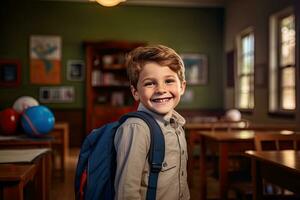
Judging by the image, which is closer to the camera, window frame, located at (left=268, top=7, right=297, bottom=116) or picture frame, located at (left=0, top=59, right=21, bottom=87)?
window frame, located at (left=268, top=7, right=297, bottom=116)

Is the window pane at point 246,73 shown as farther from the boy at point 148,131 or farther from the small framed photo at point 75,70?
the boy at point 148,131

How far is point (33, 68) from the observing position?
7.76m

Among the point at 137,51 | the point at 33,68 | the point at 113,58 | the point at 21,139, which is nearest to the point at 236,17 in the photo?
the point at 113,58

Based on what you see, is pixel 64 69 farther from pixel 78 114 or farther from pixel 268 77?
pixel 268 77

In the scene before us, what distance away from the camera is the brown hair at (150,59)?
3.87 ft

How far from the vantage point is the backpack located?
1102 millimetres

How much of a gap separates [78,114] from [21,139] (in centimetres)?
522

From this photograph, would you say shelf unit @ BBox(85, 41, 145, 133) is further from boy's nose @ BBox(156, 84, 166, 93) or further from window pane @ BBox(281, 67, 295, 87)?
boy's nose @ BBox(156, 84, 166, 93)

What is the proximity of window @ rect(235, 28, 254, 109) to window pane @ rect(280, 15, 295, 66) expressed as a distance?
3.59 ft

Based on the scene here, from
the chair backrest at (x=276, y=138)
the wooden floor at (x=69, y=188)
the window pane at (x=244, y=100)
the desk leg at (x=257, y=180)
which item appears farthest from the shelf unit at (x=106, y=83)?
the desk leg at (x=257, y=180)

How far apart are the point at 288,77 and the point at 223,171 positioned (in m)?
3.07

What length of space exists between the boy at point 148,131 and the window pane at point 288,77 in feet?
15.0

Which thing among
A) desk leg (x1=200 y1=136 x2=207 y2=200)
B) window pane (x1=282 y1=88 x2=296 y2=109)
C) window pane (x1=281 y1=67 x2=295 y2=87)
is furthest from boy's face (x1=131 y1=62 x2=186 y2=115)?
window pane (x1=281 y1=67 x2=295 y2=87)

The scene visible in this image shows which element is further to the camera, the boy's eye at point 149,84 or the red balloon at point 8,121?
the red balloon at point 8,121
